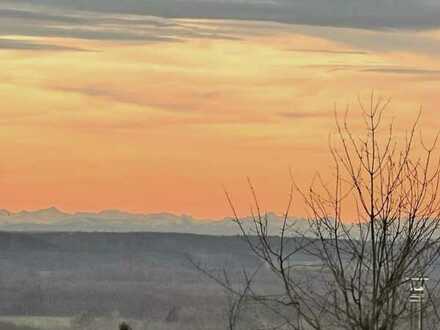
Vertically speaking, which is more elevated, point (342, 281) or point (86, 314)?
A: point (86, 314)

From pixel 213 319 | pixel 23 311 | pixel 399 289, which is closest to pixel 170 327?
pixel 213 319

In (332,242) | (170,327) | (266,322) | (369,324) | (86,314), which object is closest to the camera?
(369,324)

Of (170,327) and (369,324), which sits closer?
(369,324)

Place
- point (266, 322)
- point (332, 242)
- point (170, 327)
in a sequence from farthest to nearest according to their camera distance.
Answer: point (170, 327) < point (266, 322) < point (332, 242)

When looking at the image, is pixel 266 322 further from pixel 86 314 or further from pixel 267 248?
pixel 267 248

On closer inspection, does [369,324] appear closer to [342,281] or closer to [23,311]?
[342,281]

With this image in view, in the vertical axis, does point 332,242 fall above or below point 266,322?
below

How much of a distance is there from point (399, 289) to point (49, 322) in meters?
153

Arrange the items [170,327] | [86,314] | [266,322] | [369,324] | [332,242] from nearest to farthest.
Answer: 1. [369,324]
2. [332,242]
3. [266,322]
4. [170,327]
5. [86,314]

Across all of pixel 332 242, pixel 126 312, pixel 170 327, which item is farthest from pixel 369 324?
pixel 126 312

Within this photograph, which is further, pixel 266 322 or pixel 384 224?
pixel 266 322

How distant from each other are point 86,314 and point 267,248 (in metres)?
164

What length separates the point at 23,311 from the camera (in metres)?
194

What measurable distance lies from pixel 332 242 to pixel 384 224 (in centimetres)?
147
